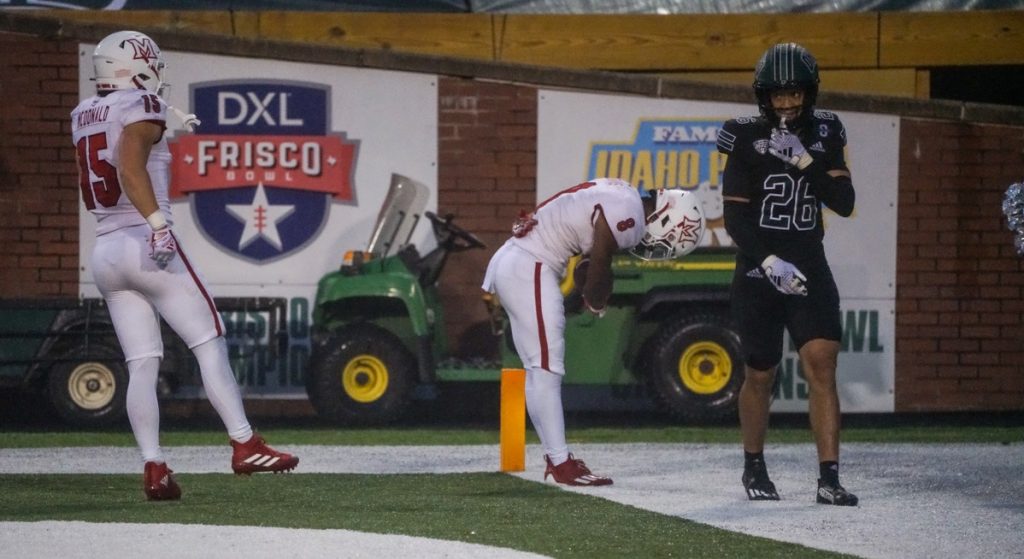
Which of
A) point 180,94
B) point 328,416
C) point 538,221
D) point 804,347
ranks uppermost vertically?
point 180,94

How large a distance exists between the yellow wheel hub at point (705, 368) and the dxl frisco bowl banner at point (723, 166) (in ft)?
2.72

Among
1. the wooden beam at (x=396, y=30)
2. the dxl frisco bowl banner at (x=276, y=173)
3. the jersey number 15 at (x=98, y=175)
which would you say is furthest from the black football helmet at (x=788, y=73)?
the wooden beam at (x=396, y=30)

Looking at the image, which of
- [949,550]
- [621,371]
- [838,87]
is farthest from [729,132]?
[838,87]

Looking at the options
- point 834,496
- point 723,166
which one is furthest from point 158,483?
point 723,166

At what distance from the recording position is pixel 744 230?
25.4 ft

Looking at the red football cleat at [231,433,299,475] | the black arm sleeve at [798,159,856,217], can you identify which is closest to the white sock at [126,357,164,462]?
the red football cleat at [231,433,299,475]

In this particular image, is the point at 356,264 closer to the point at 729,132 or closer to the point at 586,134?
the point at 586,134

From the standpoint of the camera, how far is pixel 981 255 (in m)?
13.8

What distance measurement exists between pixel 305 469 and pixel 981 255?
6626 millimetres

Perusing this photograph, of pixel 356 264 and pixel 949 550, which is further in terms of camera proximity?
pixel 356 264

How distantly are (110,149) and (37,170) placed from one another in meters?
6.05

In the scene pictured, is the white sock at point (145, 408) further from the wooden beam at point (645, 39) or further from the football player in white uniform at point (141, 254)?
the wooden beam at point (645, 39)

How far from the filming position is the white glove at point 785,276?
24.7ft

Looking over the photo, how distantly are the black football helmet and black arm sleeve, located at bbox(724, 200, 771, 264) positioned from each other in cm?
43
